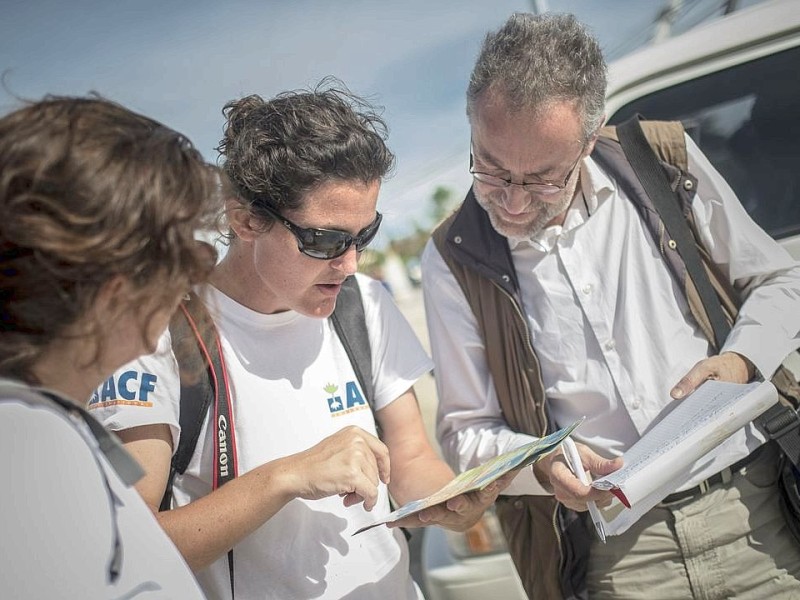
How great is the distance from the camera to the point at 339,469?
4.62ft

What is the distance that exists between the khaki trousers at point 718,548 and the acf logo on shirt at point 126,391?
51.1 inches

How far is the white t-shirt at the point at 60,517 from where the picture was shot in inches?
28.3

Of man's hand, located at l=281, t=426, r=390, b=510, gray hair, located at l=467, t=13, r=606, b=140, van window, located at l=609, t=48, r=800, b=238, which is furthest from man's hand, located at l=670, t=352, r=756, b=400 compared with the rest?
van window, located at l=609, t=48, r=800, b=238

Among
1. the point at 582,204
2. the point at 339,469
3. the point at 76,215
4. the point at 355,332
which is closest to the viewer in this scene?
the point at 76,215

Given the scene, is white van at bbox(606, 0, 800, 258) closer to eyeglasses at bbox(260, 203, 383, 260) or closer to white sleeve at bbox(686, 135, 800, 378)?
white sleeve at bbox(686, 135, 800, 378)

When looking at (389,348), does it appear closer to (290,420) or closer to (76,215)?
(290,420)

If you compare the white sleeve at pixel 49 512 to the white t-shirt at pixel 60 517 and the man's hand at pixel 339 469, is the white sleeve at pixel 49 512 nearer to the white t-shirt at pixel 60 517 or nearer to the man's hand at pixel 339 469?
the white t-shirt at pixel 60 517

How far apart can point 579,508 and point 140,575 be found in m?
1.15

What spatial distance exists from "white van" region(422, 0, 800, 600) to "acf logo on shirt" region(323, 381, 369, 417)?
3.79ft

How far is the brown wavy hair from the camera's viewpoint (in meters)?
0.83

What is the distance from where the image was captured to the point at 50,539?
0.73 m

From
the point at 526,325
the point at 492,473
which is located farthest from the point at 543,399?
the point at 492,473

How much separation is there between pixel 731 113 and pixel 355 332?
1713 millimetres

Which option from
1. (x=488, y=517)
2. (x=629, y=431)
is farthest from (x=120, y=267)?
(x=488, y=517)
